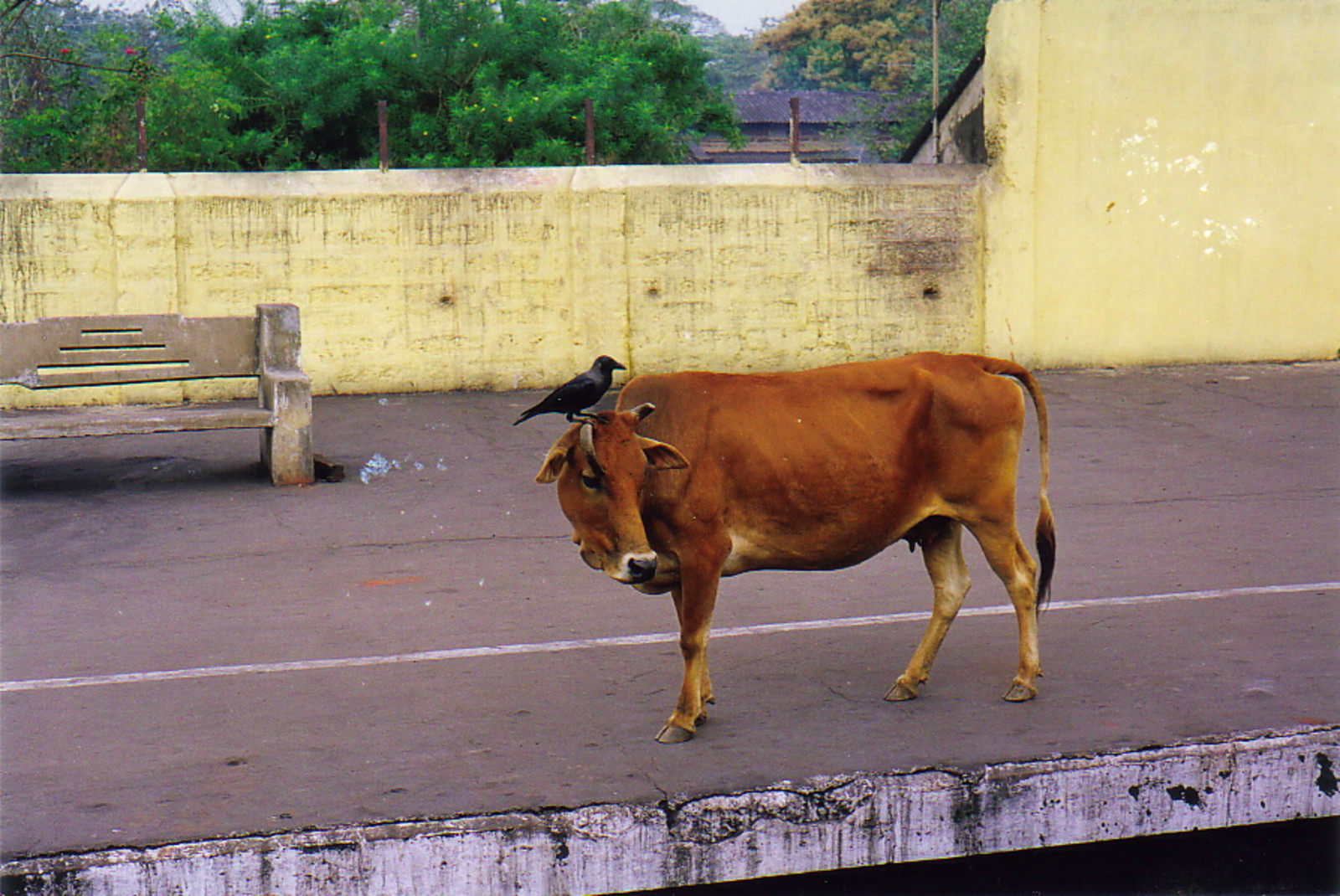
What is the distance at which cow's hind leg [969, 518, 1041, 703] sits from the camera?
4863 mm

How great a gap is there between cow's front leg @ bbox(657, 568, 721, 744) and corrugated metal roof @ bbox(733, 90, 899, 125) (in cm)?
4457

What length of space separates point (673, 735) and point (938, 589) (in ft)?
3.84

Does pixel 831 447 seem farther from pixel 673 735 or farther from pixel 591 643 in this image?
pixel 591 643

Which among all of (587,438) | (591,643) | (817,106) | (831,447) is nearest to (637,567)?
(587,438)

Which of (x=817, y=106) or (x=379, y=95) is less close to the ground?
(x=817, y=106)

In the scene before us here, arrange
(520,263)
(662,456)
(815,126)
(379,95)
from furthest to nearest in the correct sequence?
(815,126) < (379,95) < (520,263) < (662,456)

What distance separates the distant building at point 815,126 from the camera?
→ 47.3m

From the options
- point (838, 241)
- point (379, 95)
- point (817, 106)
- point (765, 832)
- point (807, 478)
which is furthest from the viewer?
point (817, 106)

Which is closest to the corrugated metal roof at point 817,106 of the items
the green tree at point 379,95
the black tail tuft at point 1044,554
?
the green tree at point 379,95

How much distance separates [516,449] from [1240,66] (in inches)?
314

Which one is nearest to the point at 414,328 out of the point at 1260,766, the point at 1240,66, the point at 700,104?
the point at 1240,66

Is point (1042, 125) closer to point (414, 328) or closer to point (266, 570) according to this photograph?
point (414, 328)

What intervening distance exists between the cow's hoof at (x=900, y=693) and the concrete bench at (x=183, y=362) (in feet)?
17.1

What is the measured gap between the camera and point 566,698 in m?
5.02
